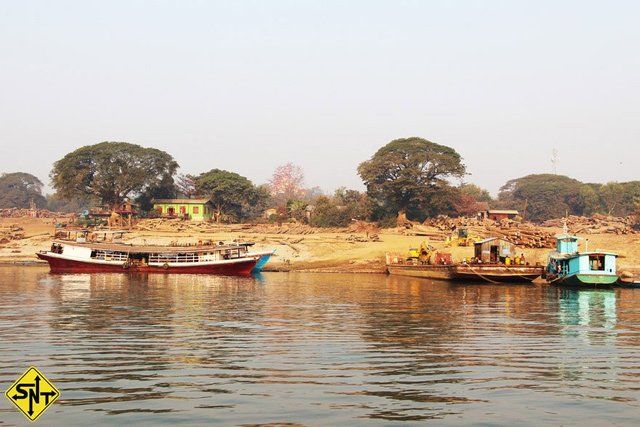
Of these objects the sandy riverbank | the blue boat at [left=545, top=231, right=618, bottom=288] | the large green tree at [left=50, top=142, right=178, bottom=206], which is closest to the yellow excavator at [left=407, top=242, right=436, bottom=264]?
the sandy riverbank

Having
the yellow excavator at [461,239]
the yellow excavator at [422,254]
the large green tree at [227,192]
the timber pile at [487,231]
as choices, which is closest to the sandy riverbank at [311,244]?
the yellow excavator at [461,239]

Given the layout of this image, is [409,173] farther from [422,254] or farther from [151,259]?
[151,259]

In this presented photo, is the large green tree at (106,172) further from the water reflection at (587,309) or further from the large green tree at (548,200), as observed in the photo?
the water reflection at (587,309)

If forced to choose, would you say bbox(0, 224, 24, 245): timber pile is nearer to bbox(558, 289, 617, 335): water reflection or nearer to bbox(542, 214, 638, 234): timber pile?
bbox(542, 214, 638, 234): timber pile

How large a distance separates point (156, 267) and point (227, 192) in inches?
1366

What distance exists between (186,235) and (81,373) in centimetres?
6205

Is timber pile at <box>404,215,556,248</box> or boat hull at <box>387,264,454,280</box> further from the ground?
timber pile at <box>404,215,556,248</box>

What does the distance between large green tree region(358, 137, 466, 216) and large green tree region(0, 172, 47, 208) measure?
81.5 metres

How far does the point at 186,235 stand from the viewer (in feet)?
257

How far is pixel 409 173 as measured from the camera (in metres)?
87.8

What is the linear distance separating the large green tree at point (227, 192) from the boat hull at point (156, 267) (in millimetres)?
31779

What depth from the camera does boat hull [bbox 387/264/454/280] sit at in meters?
54.5

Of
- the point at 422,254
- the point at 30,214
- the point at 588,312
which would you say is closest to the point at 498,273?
the point at 422,254

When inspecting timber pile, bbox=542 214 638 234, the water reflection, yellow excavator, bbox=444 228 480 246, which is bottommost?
the water reflection
